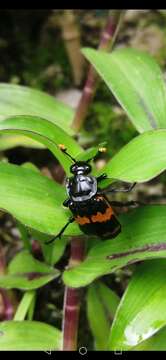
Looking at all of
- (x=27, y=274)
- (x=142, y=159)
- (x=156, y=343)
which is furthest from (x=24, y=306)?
(x=142, y=159)

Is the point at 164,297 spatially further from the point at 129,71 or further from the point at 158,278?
the point at 129,71

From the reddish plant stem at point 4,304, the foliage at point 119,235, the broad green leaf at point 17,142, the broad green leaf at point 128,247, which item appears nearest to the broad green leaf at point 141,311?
the foliage at point 119,235

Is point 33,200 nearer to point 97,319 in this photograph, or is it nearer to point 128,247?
point 128,247

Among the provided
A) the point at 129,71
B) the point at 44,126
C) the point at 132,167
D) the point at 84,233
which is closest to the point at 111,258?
the point at 84,233

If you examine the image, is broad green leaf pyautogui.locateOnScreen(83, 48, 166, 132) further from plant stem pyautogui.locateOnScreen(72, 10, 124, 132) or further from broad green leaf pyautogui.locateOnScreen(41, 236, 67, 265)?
broad green leaf pyautogui.locateOnScreen(41, 236, 67, 265)

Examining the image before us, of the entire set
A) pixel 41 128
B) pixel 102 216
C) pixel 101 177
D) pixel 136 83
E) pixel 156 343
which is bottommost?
pixel 156 343

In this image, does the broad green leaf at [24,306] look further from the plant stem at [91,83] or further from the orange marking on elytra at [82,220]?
the plant stem at [91,83]

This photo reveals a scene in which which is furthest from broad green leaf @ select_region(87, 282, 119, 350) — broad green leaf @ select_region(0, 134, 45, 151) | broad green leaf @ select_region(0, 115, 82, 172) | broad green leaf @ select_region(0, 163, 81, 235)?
broad green leaf @ select_region(0, 134, 45, 151)
